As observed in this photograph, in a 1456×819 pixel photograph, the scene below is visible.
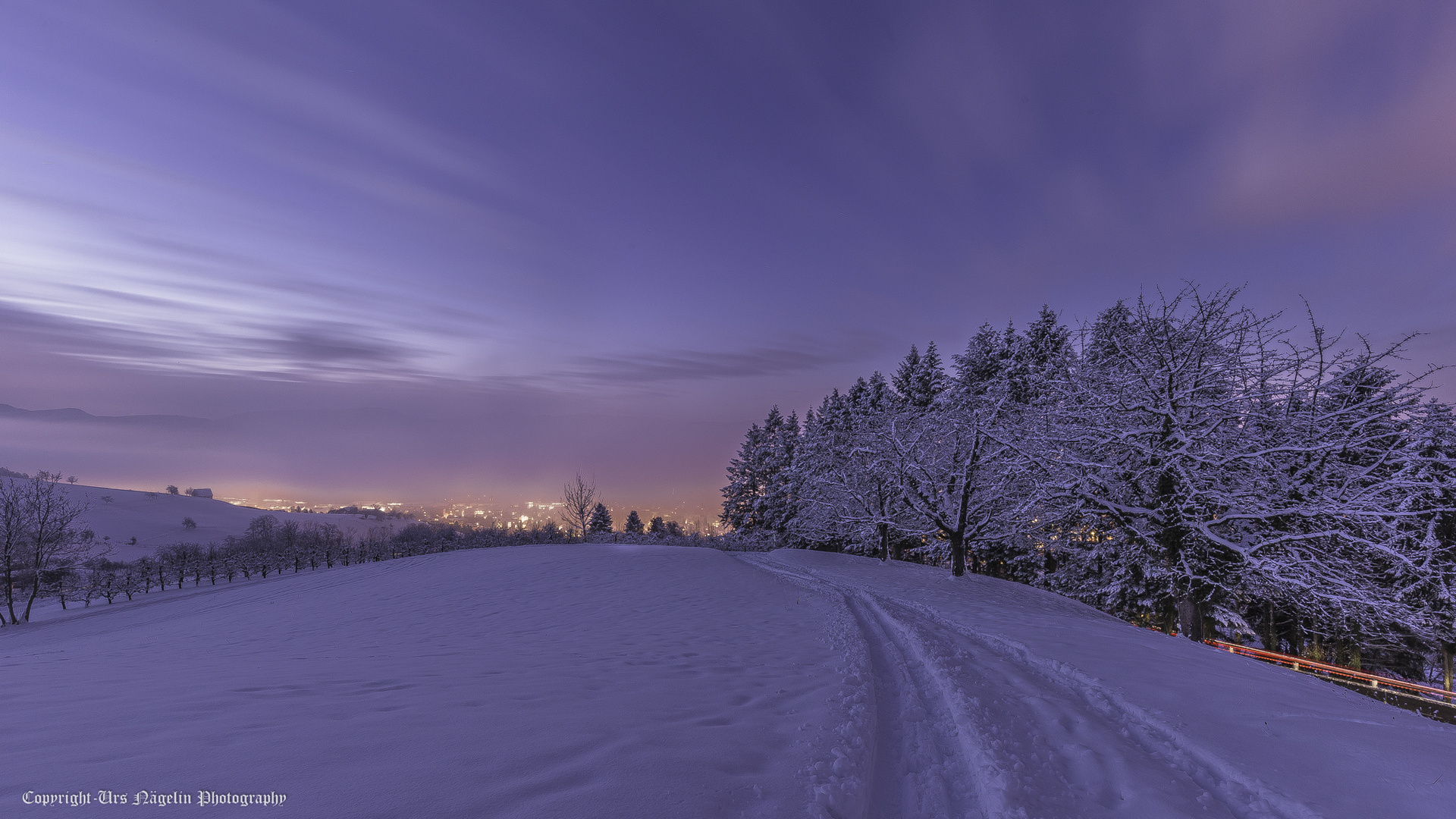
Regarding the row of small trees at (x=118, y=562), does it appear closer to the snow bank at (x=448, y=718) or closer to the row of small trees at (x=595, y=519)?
the row of small trees at (x=595, y=519)

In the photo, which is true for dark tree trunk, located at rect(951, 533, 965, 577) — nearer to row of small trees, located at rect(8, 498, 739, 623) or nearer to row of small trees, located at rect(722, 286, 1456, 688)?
row of small trees, located at rect(722, 286, 1456, 688)

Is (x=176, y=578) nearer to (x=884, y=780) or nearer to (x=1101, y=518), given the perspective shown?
(x=884, y=780)

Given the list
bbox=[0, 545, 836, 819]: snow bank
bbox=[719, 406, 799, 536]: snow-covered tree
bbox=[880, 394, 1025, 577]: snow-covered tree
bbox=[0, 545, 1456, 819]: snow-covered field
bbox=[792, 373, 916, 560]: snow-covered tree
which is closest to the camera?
bbox=[0, 545, 836, 819]: snow bank

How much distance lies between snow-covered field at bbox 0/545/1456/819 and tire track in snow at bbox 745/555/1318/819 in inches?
1.1

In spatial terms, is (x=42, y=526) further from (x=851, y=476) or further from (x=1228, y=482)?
(x=1228, y=482)

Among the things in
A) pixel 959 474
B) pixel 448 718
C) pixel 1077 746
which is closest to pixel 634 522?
pixel 959 474

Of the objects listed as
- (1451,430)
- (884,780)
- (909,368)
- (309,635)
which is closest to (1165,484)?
(1451,430)

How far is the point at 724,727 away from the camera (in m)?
4.88

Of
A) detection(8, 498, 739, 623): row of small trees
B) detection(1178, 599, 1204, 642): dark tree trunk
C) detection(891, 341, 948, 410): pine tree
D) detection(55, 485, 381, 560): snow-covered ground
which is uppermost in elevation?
detection(891, 341, 948, 410): pine tree

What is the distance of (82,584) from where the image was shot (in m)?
30.9

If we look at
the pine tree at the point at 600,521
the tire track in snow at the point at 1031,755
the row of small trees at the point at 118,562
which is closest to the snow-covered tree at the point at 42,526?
the row of small trees at the point at 118,562

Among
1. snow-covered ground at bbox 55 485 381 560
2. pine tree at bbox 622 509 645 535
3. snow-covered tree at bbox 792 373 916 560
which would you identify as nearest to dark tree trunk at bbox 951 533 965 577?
snow-covered tree at bbox 792 373 916 560

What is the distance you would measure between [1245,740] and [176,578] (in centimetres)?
5669

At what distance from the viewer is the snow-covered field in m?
3.27
